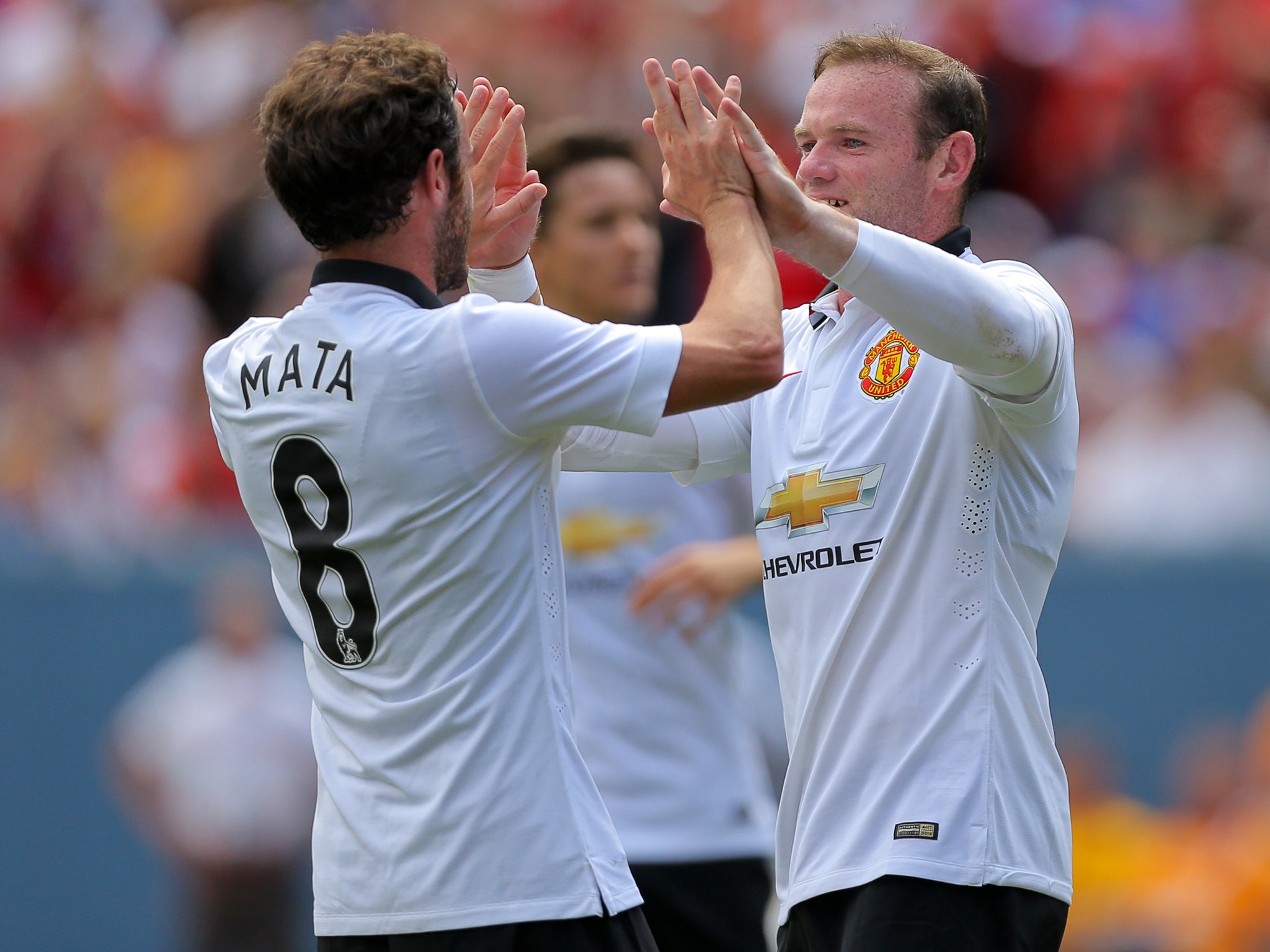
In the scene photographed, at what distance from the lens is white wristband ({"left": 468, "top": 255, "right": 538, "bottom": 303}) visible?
A: 3770 millimetres

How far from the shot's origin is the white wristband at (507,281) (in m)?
3.77

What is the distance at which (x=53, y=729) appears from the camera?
25.9 ft

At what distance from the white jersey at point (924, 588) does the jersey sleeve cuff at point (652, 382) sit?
39 cm

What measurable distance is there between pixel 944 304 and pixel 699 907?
8.93 ft

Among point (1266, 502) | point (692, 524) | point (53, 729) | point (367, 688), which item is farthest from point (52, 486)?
point (367, 688)

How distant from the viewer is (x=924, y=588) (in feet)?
11.0

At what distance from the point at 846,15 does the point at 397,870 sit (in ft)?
28.2

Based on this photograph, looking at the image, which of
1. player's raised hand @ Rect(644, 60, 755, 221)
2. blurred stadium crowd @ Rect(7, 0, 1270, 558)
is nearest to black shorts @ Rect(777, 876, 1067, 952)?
player's raised hand @ Rect(644, 60, 755, 221)

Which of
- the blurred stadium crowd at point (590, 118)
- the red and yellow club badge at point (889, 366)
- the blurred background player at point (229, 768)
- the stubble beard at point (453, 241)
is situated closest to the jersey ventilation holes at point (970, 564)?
the red and yellow club badge at point (889, 366)

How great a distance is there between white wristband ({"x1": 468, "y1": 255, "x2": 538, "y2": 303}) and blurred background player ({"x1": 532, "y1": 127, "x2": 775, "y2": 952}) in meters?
1.58

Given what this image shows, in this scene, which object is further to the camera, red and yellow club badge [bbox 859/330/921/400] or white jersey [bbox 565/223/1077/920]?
red and yellow club badge [bbox 859/330/921/400]

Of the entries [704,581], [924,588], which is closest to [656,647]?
[704,581]

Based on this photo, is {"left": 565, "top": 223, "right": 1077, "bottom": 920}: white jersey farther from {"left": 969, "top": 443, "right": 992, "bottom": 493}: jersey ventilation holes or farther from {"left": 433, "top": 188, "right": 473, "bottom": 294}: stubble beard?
{"left": 433, "top": 188, "right": 473, "bottom": 294}: stubble beard

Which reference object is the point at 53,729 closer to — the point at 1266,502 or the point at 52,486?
the point at 52,486
